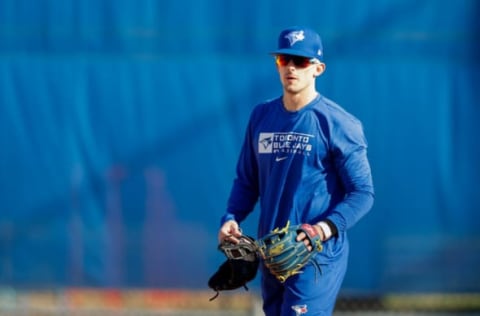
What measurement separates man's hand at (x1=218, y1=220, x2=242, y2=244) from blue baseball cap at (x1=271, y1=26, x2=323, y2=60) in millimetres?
814

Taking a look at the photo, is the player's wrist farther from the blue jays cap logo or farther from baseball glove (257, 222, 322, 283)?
the blue jays cap logo

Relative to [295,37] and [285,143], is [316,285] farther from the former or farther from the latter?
[295,37]

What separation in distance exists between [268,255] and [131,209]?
272cm

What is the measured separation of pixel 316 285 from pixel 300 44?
1.08 m

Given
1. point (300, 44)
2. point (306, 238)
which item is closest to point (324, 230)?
→ point (306, 238)

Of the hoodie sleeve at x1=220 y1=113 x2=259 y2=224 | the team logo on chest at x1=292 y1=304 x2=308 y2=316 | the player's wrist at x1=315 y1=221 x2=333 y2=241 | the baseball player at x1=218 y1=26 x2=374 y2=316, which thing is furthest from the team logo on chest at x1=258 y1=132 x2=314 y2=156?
the team logo on chest at x1=292 y1=304 x2=308 y2=316

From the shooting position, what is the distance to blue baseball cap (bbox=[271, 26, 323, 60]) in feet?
15.6

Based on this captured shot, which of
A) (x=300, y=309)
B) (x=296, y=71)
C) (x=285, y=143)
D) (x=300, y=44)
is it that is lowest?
(x=300, y=309)

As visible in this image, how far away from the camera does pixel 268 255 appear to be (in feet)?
15.2

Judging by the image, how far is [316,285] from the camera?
4.74 m

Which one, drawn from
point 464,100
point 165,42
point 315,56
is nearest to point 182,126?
point 165,42

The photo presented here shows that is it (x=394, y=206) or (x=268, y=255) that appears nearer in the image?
(x=268, y=255)

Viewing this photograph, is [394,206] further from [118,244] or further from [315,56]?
[315,56]

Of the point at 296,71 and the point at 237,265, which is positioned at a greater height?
the point at 296,71
